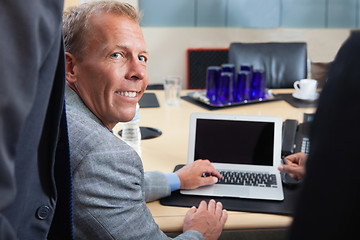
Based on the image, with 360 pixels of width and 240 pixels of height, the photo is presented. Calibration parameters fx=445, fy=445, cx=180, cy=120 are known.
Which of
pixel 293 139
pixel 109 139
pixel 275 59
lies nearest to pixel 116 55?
pixel 109 139

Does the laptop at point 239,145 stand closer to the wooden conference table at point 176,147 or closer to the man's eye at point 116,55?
the wooden conference table at point 176,147

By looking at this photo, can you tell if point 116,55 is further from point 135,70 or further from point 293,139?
point 293,139

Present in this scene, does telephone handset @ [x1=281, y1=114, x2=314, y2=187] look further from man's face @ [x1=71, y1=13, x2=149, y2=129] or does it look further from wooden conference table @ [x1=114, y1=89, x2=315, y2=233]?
man's face @ [x1=71, y1=13, x2=149, y2=129]

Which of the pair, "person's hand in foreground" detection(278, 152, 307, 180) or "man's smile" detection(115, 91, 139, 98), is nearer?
"man's smile" detection(115, 91, 139, 98)

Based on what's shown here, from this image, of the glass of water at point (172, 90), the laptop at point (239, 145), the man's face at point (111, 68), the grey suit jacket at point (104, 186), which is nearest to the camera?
the grey suit jacket at point (104, 186)

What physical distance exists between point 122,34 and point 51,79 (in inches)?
26.0

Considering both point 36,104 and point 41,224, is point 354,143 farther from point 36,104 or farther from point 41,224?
point 41,224

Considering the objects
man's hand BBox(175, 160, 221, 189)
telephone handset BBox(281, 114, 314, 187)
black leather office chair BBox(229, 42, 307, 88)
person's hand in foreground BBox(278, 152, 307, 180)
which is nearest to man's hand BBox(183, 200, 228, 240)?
man's hand BBox(175, 160, 221, 189)

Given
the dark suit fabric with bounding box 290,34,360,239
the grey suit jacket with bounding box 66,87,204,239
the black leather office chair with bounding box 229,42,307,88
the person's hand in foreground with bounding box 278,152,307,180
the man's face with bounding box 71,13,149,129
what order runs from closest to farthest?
the dark suit fabric with bounding box 290,34,360,239 → the grey suit jacket with bounding box 66,87,204,239 → the man's face with bounding box 71,13,149,129 → the person's hand in foreground with bounding box 278,152,307,180 → the black leather office chair with bounding box 229,42,307,88

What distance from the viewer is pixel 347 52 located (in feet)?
1.69

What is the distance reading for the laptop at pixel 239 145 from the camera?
5.31 feet

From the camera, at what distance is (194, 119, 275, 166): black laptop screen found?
1644 mm

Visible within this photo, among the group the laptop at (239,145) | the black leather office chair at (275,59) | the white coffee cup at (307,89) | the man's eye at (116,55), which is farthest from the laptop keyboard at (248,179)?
the black leather office chair at (275,59)

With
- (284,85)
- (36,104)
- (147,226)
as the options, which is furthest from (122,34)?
(284,85)
